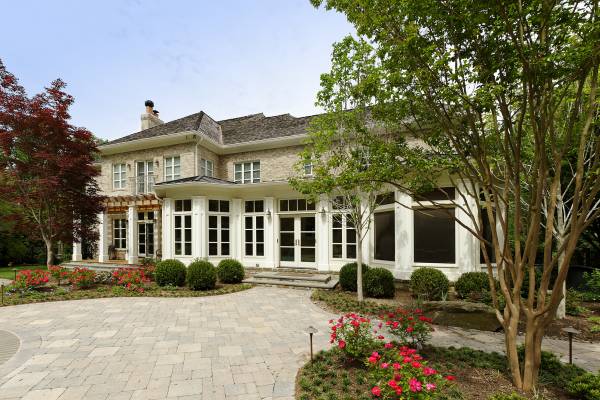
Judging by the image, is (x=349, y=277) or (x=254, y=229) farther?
(x=254, y=229)

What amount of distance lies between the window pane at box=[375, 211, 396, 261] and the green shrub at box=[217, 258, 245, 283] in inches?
217

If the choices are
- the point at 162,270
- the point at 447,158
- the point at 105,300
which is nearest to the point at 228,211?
the point at 162,270

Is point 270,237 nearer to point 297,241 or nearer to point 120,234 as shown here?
point 297,241

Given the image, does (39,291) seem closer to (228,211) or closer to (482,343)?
(228,211)

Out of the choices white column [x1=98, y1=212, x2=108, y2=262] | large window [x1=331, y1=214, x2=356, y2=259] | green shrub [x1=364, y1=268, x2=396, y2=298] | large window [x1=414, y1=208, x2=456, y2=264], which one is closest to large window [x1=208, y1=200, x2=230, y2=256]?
large window [x1=331, y1=214, x2=356, y2=259]

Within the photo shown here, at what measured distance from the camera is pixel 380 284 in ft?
28.0

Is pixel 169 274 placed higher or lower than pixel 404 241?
lower

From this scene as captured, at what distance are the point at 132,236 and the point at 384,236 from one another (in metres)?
13.1

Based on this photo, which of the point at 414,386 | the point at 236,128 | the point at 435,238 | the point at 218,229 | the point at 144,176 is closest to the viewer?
the point at 414,386

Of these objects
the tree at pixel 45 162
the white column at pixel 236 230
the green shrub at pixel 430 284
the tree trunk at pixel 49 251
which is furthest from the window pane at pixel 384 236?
the tree trunk at pixel 49 251

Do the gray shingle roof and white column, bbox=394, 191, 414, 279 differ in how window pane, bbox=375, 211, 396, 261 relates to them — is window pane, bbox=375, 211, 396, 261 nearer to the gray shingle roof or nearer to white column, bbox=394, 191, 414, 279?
white column, bbox=394, 191, 414, 279

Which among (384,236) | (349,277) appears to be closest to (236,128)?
(384,236)

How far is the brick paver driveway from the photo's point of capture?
147 inches

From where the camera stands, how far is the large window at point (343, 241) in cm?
1188
